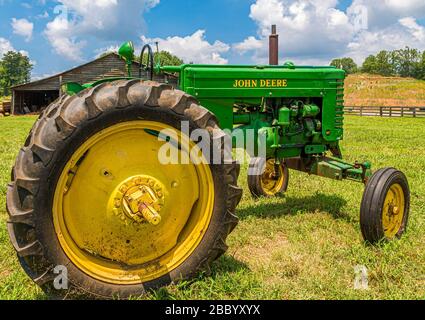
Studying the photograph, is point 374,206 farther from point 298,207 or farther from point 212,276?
point 212,276

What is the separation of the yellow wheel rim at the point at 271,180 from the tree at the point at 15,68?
319 feet

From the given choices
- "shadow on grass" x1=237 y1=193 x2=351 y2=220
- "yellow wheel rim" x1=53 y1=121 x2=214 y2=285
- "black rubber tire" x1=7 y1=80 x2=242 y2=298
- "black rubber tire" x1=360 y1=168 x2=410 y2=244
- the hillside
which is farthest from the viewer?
the hillside

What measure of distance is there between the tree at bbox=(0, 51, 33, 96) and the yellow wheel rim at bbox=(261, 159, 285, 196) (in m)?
97.3

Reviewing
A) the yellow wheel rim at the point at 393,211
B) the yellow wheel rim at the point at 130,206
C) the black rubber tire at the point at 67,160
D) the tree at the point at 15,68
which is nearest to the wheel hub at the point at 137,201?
the yellow wheel rim at the point at 130,206

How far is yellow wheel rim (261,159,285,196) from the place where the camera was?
19.2 feet

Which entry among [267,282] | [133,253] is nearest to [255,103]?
[267,282]

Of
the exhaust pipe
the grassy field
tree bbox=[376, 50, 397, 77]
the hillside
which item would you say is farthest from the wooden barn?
tree bbox=[376, 50, 397, 77]

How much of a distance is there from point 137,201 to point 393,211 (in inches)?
106

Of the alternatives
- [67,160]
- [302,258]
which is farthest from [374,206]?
[67,160]

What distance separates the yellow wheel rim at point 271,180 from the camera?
19.2ft

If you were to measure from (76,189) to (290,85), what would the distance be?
2.81m

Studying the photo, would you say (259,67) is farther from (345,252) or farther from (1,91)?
(1,91)

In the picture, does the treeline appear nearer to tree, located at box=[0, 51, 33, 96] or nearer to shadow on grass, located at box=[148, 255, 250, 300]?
tree, located at box=[0, 51, 33, 96]
